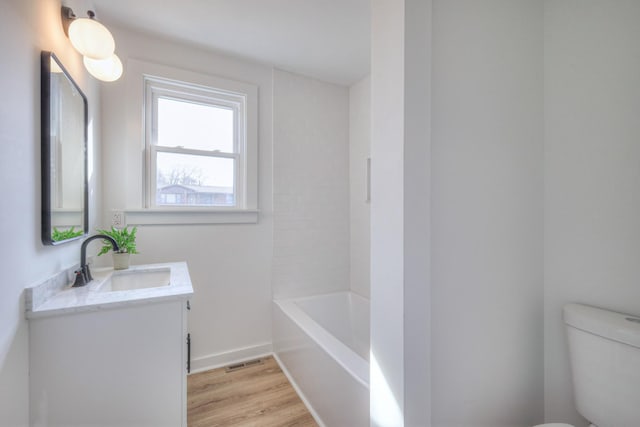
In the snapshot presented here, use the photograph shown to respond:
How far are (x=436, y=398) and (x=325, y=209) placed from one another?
1.80 m

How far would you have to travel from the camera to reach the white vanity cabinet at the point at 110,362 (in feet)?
3.09

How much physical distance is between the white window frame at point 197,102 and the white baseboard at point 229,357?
119 cm

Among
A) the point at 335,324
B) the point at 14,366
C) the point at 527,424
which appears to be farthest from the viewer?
the point at 335,324

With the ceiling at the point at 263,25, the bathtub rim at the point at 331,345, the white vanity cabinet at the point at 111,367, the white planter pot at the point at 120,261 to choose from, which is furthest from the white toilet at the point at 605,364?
the white planter pot at the point at 120,261

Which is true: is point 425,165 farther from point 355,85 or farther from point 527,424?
point 355,85

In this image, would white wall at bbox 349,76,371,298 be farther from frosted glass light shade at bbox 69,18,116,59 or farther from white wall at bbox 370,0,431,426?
frosted glass light shade at bbox 69,18,116,59

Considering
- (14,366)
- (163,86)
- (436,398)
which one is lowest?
(436,398)

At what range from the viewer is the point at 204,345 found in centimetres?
205

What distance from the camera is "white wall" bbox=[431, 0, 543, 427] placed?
3.07 feet

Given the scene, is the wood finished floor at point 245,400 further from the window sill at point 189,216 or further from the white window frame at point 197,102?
the white window frame at point 197,102

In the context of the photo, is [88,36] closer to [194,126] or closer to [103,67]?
[103,67]

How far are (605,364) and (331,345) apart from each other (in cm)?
114

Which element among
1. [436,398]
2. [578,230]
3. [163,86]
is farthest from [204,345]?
[578,230]

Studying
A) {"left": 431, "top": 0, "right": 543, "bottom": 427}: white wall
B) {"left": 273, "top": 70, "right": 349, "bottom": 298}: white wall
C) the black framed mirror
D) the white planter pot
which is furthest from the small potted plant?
{"left": 431, "top": 0, "right": 543, "bottom": 427}: white wall
